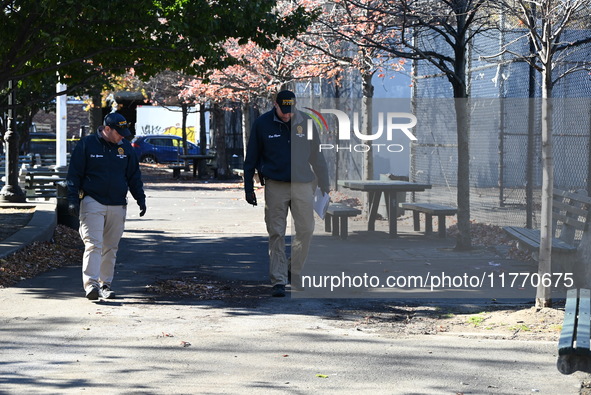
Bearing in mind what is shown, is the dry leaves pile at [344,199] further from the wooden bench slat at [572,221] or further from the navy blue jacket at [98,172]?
the navy blue jacket at [98,172]

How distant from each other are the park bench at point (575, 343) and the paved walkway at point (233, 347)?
53 cm

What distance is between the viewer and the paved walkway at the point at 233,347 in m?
6.07

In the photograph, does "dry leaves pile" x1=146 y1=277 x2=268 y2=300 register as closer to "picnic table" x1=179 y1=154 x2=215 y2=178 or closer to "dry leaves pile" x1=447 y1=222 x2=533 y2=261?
"dry leaves pile" x1=447 y1=222 x2=533 y2=261

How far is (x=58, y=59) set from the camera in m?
13.9

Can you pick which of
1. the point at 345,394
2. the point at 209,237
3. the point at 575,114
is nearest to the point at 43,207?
the point at 209,237

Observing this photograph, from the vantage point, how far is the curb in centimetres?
1181

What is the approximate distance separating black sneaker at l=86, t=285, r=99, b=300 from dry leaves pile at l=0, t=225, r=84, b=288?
53.6 inches

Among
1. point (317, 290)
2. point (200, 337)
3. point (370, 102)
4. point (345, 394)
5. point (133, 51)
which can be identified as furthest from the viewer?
point (370, 102)

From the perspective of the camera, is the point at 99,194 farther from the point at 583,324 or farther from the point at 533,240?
the point at 583,324

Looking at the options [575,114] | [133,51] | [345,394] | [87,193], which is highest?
[133,51]

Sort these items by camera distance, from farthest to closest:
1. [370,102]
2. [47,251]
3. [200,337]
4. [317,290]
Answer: [370,102] → [47,251] → [317,290] → [200,337]

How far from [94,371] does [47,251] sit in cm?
643

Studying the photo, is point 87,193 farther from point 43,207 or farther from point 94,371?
point 43,207

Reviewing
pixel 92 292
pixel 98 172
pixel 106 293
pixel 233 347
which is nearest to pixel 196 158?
pixel 98 172
